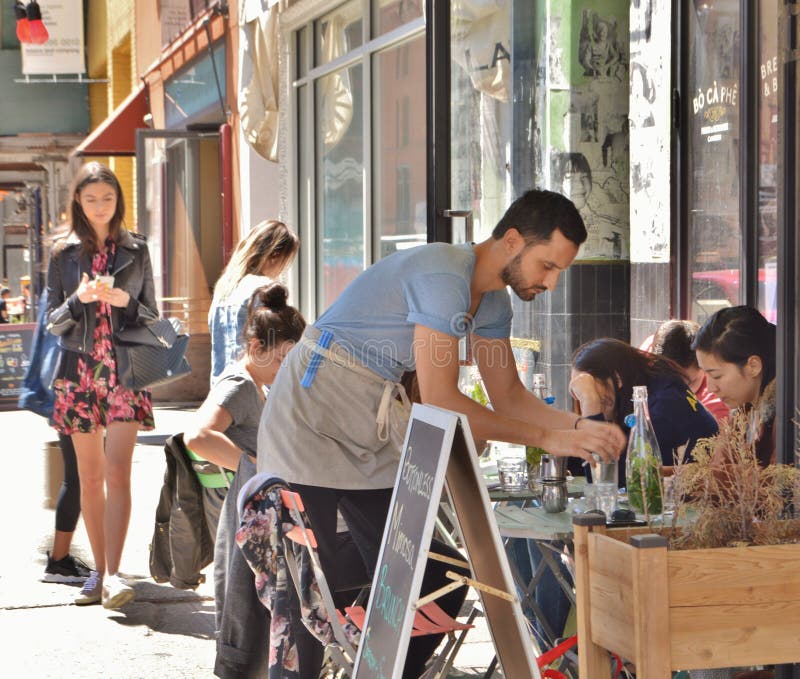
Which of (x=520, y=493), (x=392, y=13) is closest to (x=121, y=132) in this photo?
(x=392, y=13)

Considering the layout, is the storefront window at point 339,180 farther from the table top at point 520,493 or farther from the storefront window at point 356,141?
the table top at point 520,493

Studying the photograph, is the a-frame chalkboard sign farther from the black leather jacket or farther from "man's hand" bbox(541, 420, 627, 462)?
the black leather jacket

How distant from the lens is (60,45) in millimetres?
22562

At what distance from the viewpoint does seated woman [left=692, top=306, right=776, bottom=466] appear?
4250mm

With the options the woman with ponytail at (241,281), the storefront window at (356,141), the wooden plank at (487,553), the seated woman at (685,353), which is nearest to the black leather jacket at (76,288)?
the woman with ponytail at (241,281)

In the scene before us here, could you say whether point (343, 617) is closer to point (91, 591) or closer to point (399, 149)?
point (91, 591)

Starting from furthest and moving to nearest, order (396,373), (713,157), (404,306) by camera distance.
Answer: (713,157)
(396,373)
(404,306)

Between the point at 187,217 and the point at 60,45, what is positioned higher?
the point at 60,45

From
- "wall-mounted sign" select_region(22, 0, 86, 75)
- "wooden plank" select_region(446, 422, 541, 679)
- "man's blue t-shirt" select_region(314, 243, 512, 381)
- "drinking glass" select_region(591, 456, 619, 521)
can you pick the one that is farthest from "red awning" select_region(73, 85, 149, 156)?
"wooden plank" select_region(446, 422, 541, 679)

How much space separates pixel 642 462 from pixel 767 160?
110 inches

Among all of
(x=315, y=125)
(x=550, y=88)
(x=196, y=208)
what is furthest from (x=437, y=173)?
(x=196, y=208)

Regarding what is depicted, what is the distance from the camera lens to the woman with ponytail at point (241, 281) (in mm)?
5660

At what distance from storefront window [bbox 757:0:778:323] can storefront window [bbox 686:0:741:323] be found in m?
0.19

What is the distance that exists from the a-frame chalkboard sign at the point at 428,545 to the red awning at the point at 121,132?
15354 millimetres
